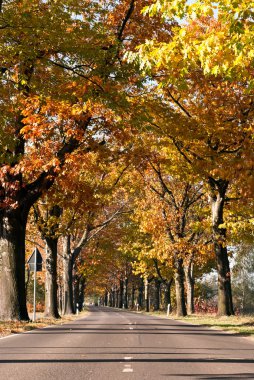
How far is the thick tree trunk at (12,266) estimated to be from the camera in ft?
58.7

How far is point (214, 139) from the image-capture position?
20.9 metres

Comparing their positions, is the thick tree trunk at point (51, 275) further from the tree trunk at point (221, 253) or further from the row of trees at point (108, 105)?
the tree trunk at point (221, 253)

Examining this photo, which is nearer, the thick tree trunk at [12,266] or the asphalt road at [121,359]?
the asphalt road at [121,359]

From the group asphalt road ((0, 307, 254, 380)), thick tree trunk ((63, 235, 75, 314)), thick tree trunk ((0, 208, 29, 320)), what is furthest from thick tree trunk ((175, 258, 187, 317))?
asphalt road ((0, 307, 254, 380))

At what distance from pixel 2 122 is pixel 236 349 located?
783cm

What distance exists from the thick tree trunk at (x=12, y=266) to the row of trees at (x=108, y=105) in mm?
34

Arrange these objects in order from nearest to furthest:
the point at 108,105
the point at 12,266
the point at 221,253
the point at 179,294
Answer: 1. the point at 108,105
2. the point at 12,266
3. the point at 221,253
4. the point at 179,294

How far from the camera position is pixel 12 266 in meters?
→ 18.0

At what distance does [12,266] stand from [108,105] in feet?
23.7

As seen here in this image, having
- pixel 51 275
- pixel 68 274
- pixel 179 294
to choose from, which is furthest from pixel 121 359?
pixel 68 274

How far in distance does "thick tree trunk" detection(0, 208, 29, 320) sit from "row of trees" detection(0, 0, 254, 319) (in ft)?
0.11

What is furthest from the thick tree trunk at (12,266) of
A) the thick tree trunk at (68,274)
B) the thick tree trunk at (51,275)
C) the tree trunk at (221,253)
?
the thick tree trunk at (68,274)

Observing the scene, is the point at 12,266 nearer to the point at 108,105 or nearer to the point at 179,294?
the point at 108,105

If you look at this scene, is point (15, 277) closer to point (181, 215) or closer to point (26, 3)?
point (26, 3)
